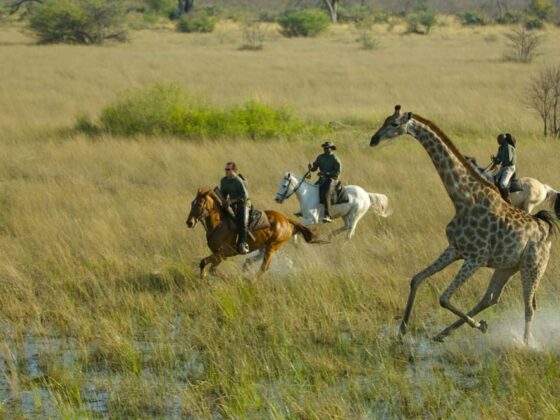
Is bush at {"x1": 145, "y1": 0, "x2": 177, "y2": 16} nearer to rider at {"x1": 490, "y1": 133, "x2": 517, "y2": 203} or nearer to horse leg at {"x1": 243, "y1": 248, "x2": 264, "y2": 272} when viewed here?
rider at {"x1": 490, "y1": 133, "x2": 517, "y2": 203}

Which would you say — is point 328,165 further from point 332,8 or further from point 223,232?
point 332,8

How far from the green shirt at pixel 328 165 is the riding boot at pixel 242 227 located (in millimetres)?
2595

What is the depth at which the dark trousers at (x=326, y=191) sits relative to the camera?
→ 13031 mm

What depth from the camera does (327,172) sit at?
13.0 metres

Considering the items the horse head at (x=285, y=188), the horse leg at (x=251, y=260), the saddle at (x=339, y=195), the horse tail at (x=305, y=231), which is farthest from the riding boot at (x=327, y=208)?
the horse leg at (x=251, y=260)

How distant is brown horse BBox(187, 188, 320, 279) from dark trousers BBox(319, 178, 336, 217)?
191cm

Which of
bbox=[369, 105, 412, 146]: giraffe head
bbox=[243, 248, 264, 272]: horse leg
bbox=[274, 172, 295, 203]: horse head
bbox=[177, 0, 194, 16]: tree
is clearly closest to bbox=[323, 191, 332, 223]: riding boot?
bbox=[274, 172, 295, 203]: horse head

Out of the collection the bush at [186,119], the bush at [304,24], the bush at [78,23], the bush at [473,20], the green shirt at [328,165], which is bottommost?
the bush at [473,20]

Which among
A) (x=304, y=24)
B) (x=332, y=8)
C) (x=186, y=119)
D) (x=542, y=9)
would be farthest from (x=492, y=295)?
(x=332, y=8)

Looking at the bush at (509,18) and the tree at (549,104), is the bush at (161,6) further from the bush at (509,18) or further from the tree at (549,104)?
the tree at (549,104)

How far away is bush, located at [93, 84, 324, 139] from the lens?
2150 cm

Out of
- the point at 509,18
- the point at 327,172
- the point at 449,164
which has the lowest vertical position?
the point at 509,18

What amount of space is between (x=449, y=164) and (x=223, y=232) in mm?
2882

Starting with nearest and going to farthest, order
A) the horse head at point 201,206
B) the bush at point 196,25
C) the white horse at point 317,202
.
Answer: the horse head at point 201,206, the white horse at point 317,202, the bush at point 196,25
